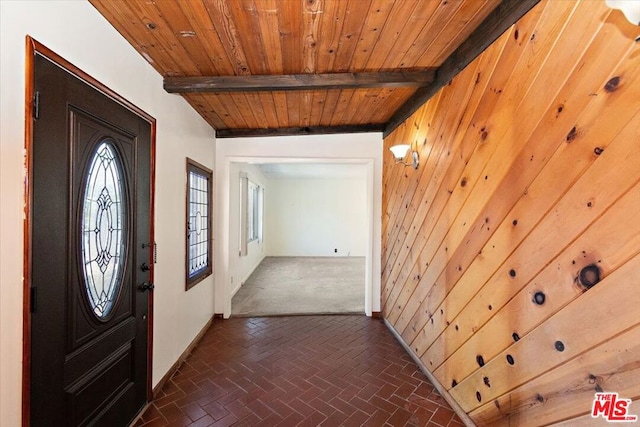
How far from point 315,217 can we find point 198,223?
5.61 m

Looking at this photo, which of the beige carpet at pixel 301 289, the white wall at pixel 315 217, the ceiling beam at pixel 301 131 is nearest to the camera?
the ceiling beam at pixel 301 131

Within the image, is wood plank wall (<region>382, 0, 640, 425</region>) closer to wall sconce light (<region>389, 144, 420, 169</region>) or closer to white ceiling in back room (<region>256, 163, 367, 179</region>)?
wall sconce light (<region>389, 144, 420, 169</region>)

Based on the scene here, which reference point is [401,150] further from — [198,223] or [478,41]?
[198,223]

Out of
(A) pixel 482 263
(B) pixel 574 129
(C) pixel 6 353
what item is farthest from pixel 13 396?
(B) pixel 574 129

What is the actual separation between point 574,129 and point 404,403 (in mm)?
2044

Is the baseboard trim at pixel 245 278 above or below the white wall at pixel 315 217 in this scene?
below

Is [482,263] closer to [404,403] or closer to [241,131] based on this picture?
[404,403]

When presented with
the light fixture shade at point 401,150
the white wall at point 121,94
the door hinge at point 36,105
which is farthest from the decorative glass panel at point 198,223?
the light fixture shade at point 401,150

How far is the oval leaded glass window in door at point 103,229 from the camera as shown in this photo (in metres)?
1.46

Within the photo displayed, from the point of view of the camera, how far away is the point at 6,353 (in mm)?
1039

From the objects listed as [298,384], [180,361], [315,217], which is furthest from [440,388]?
[315,217]

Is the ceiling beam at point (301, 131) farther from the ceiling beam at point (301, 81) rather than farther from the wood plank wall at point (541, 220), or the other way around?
the wood plank wall at point (541, 220)

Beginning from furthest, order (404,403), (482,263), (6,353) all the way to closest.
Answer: (404,403) < (482,263) < (6,353)

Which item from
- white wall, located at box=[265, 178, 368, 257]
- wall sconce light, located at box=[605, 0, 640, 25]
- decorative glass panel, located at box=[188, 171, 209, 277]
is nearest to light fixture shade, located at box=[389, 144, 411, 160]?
wall sconce light, located at box=[605, 0, 640, 25]
